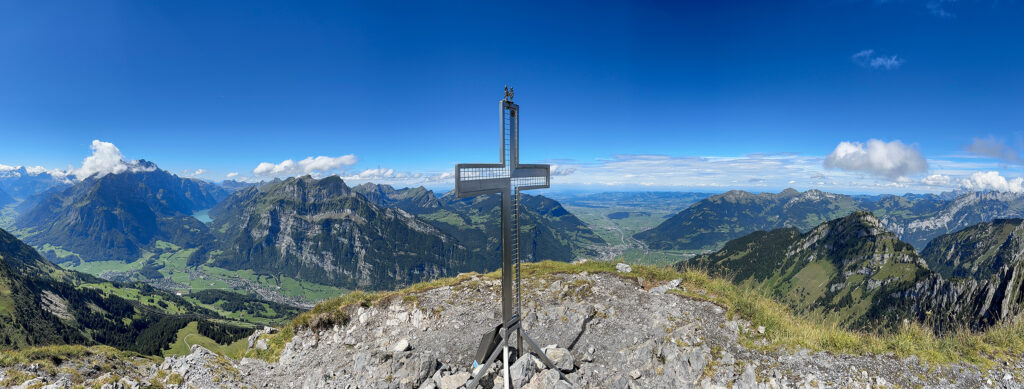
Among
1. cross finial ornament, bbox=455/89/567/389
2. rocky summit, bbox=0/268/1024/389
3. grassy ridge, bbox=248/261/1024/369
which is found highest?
cross finial ornament, bbox=455/89/567/389

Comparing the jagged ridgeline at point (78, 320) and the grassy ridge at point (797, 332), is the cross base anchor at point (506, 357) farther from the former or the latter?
the jagged ridgeline at point (78, 320)

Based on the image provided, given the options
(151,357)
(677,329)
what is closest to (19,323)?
(151,357)

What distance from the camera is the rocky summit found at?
375 inches

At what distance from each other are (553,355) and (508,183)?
18.4 ft

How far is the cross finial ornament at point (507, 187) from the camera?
861cm

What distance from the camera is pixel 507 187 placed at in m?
9.49

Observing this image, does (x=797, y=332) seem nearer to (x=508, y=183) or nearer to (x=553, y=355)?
(x=553, y=355)

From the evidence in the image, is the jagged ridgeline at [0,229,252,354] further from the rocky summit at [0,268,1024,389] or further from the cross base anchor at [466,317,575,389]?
the cross base anchor at [466,317,575,389]

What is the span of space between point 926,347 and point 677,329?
20.7ft

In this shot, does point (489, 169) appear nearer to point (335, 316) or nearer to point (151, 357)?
point (335, 316)

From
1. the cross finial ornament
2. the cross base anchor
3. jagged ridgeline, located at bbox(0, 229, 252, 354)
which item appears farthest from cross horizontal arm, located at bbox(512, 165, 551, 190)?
jagged ridgeline, located at bbox(0, 229, 252, 354)

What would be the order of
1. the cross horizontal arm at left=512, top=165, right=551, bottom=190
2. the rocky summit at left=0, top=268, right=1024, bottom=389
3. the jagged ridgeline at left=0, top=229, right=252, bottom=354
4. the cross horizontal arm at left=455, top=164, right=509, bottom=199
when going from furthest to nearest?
1. the jagged ridgeline at left=0, top=229, right=252, bottom=354
2. the cross horizontal arm at left=512, top=165, right=551, bottom=190
3. the rocky summit at left=0, top=268, right=1024, bottom=389
4. the cross horizontal arm at left=455, top=164, right=509, bottom=199

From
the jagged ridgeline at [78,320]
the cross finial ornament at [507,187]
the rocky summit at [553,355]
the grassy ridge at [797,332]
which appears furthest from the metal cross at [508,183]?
the jagged ridgeline at [78,320]

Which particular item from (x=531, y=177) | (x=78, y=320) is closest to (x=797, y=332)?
(x=531, y=177)
